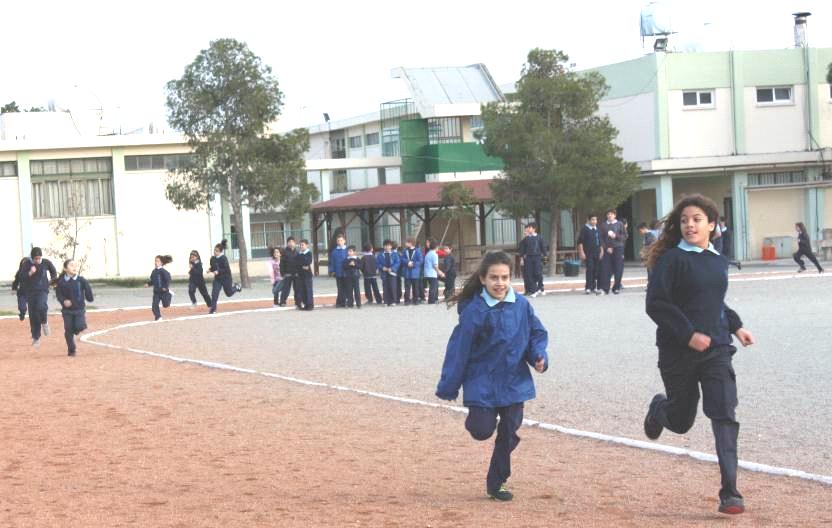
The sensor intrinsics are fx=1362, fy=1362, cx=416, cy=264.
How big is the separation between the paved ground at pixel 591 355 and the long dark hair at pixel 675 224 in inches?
78.6

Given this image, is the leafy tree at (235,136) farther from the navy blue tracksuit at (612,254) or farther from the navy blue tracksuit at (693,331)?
the navy blue tracksuit at (693,331)

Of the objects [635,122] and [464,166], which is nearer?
[635,122]

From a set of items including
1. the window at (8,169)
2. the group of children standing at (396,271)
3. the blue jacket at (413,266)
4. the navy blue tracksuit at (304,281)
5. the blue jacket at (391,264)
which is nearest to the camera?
the navy blue tracksuit at (304,281)

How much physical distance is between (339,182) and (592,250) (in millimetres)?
40843

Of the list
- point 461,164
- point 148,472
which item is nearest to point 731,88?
point 461,164

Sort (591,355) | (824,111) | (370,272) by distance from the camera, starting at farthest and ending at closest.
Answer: (824,111) → (370,272) → (591,355)

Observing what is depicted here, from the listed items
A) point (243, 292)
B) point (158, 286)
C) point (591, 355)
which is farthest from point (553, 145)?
point (591, 355)

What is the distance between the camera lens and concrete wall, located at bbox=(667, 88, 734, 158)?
49719mm

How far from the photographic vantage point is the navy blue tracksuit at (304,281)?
30.5m

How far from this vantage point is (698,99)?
164ft

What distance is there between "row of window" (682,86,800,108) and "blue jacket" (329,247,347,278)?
22.4 metres

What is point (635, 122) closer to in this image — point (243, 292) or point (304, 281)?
point (243, 292)

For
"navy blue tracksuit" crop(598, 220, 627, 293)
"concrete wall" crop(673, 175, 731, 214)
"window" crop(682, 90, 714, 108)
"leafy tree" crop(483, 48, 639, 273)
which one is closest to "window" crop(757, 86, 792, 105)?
"window" crop(682, 90, 714, 108)

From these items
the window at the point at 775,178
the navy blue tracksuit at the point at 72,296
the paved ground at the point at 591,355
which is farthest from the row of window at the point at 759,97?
the navy blue tracksuit at the point at 72,296
